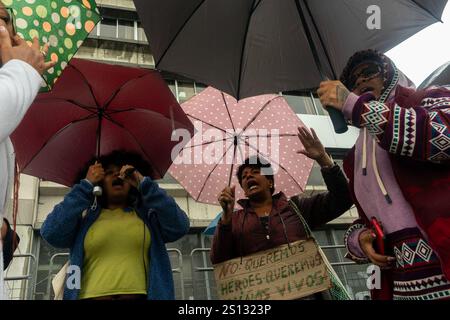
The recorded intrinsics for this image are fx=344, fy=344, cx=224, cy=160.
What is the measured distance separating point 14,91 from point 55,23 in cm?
87

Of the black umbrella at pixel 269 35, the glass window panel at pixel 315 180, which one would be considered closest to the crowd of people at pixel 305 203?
the black umbrella at pixel 269 35

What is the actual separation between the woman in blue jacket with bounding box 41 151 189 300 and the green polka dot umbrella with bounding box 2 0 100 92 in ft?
2.83

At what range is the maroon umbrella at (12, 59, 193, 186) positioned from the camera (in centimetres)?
281

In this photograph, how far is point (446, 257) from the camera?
1386 mm

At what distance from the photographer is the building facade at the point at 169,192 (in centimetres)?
507

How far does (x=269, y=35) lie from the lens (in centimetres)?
270

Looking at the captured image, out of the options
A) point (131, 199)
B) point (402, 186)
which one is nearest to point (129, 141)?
point (131, 199)

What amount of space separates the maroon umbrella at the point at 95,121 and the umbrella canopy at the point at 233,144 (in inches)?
22.7

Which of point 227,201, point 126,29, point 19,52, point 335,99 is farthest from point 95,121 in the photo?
point 126,29

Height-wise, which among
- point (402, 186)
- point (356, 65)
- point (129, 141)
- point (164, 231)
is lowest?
point (402, 186)

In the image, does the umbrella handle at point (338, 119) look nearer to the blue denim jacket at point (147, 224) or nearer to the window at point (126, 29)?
the blue denim jacket at point (147, 224)

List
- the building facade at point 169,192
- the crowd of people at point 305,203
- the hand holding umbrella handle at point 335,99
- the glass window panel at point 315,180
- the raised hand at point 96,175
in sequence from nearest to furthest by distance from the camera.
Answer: the crowd of people at point 305,203 → the hand holding umbrella handle at point 335,99 → the raised hand at point 96,175 → the building facade at point 169,192 → the glass window panel at point 315,180
